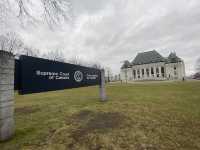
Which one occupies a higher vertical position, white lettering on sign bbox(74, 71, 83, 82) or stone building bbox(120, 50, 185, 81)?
stone building bbox(120, 50, 185, 81)

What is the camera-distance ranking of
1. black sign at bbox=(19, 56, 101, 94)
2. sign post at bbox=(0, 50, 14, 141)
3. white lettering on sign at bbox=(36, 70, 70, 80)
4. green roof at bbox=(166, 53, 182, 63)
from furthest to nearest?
green roof at bbox=(166, 53, 182, 63) < white lettering on sign at bbox=(36, 70, 70, 80) < black sign at bbox=(19, 56, 101, 94) < sign post at bbox=(0, 50, 14, 141)

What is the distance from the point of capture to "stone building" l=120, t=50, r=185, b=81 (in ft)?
151

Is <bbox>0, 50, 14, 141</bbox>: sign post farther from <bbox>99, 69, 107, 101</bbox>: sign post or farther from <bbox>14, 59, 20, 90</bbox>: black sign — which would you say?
<bbox>99, 69, 107, 101</bbox>: sign post

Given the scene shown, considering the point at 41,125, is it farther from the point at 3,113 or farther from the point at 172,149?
the point at 172,149

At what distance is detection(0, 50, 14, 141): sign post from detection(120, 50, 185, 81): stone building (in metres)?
43.9

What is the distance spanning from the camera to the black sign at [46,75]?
456 cm

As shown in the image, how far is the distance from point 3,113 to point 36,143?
1218 mm

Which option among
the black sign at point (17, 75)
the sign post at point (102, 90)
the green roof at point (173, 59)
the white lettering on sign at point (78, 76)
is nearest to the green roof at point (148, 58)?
the green roof at point (173, 59)

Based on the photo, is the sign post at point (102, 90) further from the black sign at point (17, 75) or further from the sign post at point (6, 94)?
the sign post at point (6, 94)

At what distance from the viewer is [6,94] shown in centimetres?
380

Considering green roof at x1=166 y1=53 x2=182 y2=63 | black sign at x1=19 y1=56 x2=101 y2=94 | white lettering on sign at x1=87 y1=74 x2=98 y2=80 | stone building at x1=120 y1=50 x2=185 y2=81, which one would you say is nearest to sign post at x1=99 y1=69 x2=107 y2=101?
white lettering on sign at x1=87 y1=74 x2=98 y2=80

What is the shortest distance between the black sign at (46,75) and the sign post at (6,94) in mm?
483

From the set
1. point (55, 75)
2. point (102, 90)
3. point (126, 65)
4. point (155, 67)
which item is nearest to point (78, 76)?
point (55, 75)

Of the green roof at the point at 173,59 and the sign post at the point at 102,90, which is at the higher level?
the green roof at the point at 173,59
